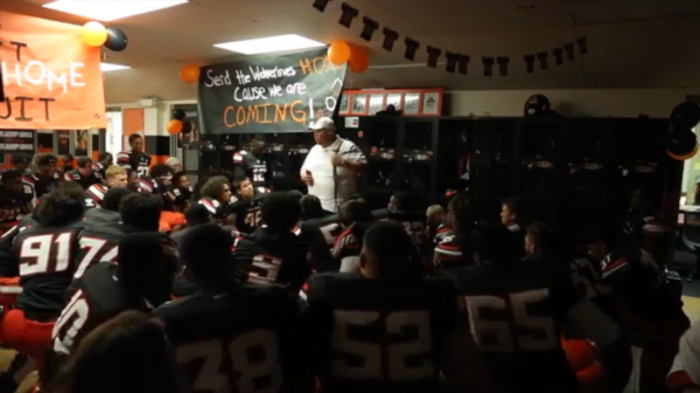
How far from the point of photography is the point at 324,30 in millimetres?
5203

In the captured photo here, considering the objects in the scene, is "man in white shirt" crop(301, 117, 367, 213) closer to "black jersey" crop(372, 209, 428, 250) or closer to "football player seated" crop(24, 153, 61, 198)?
"black jersey" crop(372, 209, 428, 250)

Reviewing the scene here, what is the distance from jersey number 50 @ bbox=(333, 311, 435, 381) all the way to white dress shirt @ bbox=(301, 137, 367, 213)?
300 centimetres

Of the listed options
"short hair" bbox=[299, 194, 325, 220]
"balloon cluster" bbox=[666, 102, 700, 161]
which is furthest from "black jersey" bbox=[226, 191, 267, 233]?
"balloon cluster" bbox=[666, 102, 700, 161]

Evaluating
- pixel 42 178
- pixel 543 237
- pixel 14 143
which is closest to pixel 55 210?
pixel 543 237

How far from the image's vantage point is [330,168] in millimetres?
4875

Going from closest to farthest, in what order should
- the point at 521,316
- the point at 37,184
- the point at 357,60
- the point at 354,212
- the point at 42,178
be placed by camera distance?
the point at 521,316 < the point at 354,212 < the point at 357,60 < the point at 37,184 < the point at 42,178

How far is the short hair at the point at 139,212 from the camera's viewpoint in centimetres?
308

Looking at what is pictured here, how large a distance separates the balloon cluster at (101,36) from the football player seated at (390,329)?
12.4ft

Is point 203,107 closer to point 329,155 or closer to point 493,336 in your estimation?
point 329,155

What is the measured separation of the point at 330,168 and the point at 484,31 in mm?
1949

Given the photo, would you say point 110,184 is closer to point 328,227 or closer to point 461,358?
point 328,227

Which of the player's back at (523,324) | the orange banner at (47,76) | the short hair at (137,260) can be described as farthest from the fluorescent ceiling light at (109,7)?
the player's back at (523,324)

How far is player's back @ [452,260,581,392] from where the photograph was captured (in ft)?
7.25

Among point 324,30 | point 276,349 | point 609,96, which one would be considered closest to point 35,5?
point 324,30
